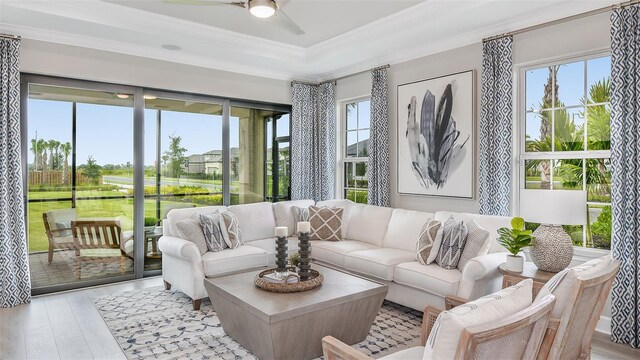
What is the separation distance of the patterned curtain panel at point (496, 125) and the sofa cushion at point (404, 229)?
2.15 ft

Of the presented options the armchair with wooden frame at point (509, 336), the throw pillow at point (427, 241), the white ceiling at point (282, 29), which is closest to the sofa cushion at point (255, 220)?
A: the white ceiling at point (282, 29)

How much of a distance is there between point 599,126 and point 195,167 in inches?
183

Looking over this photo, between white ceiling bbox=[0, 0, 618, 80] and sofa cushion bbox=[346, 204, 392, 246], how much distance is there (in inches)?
77.7

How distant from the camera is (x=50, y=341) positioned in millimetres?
3182

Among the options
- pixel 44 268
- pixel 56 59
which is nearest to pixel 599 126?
pixel 56 59

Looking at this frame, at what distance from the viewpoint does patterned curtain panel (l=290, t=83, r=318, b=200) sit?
626 centimetres

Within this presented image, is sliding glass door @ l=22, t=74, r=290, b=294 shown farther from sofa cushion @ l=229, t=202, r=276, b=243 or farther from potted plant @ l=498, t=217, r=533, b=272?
potted plant @ l=498, t=217, r=533, b=272

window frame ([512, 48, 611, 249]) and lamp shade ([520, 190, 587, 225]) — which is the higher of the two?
window frame ([512, 48, 611, 249])

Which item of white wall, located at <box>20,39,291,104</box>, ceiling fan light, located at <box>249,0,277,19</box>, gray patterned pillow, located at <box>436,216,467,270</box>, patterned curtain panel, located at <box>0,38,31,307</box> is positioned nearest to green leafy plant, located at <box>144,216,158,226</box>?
patterned curtain panel, located at <box>0,38,31,307</box>

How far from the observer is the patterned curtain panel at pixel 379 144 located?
5.31 m

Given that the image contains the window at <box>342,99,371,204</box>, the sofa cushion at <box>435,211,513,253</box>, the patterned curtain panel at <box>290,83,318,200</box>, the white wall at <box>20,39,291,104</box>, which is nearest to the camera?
the sofa cushion at <box>435,211,513,253</box>

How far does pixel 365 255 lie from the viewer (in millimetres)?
4074

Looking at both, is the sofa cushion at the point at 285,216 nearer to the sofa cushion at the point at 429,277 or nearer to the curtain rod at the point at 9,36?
the sofa cushion at the point at 429,277

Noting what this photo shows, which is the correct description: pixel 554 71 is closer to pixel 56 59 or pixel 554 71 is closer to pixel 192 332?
pixel 192 332
